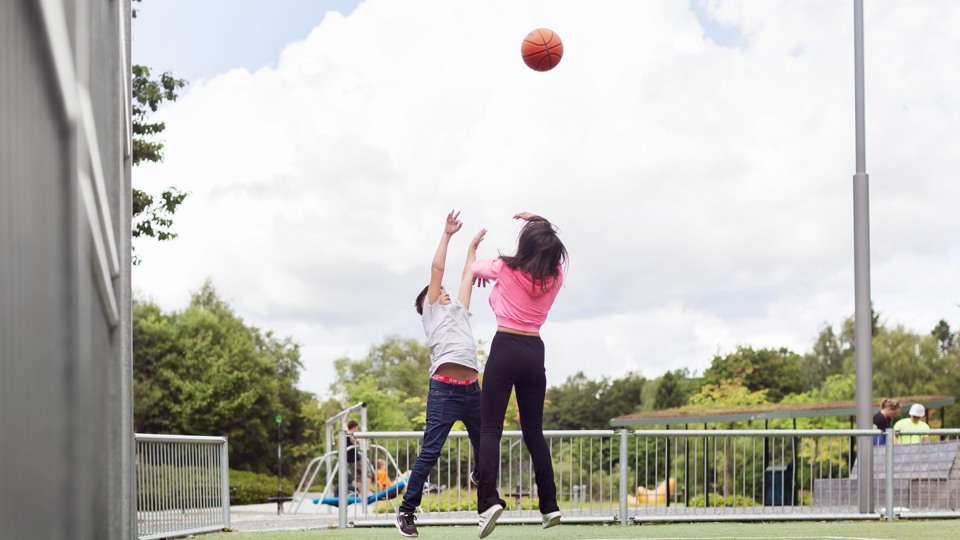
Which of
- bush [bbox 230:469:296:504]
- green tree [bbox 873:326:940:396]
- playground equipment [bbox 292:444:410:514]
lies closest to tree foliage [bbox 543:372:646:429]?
green tree [bbox 873:326:940:396]

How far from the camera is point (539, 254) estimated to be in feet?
24.7

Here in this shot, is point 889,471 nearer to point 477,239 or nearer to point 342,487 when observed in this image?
point 342,487

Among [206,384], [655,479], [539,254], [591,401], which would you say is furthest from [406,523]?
[591,401]

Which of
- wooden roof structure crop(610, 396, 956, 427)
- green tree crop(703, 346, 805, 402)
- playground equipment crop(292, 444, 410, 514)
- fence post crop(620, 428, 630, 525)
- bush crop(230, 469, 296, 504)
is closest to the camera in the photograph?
fence post crop(620, 428, 630, 525)

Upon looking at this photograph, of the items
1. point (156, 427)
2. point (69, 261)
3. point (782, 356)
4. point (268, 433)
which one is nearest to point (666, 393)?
point (782, 356)

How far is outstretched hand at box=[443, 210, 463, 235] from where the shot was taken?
313 inches

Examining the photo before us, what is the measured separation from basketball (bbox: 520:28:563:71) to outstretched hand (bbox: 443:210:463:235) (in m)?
2.67

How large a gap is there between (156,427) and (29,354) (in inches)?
2162

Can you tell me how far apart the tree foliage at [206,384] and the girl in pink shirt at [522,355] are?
149 ft

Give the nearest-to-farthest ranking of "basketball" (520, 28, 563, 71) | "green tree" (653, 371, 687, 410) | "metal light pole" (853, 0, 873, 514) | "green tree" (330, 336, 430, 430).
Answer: "basketball" (520, 28, 563, 71)
"metal light pole" (853, 0, 873, 514)
"green tree" (653, 371, 687, 410)
"green tree" (330, 336, 430, 430)

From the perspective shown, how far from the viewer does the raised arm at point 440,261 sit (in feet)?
25.8

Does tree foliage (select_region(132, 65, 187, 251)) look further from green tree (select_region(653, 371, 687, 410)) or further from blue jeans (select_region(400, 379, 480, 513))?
green tree (select_region(653, 371, 687, 410))

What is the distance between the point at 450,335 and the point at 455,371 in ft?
0.88

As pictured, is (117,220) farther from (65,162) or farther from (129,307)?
(65,162)
